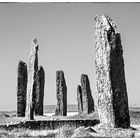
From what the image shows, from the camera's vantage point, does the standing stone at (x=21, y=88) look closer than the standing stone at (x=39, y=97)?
Yes

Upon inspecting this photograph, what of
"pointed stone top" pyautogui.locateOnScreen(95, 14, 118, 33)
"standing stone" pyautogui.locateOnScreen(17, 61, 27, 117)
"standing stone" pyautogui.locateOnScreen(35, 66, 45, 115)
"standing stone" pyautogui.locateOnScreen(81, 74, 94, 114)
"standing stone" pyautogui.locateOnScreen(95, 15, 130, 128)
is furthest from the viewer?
"standing stone" pyautogui.locateOnScreen(81, 74, 94, 114)

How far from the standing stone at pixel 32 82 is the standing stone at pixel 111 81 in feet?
12.7

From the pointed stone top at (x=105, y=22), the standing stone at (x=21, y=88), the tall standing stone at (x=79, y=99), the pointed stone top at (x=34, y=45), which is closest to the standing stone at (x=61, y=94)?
the tall standing stone at (x=79, y=99)

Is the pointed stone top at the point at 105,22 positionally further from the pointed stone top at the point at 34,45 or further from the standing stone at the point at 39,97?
the standing stone at the point at 39,97

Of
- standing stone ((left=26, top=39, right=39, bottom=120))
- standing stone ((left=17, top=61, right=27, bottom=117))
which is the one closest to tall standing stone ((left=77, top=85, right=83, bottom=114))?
standing stone ((left=17, top=61, right=27, bottom=117))

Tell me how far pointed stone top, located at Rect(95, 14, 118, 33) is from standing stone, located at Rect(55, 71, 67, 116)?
10185 millimetres

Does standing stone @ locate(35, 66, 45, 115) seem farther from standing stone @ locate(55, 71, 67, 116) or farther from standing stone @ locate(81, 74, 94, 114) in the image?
standing stone @ locate(81, 74, 94, 114)

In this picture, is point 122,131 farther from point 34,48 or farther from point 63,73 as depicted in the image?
point 63,73

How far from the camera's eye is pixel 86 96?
863 inches

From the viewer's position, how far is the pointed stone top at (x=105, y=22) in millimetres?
11704

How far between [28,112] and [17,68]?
20.5ft

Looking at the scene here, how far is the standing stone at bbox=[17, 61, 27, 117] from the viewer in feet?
64.1

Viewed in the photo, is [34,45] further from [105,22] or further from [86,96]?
[86,96]

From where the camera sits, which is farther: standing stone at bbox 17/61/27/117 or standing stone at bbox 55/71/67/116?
standing stone at bbox 55/71/67/116
